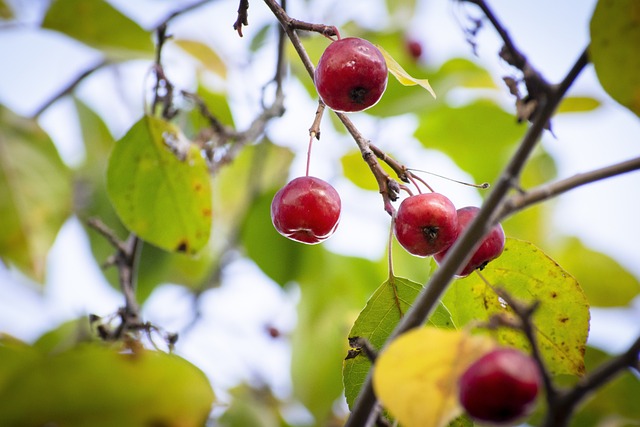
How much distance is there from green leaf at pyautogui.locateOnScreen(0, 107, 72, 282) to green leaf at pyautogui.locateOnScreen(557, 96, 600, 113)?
157 centimetres

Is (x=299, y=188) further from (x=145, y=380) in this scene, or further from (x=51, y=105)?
(x=51, y=105)

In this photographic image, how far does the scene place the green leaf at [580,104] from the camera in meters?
2.04

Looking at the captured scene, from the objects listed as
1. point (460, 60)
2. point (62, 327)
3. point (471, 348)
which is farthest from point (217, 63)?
Answer: point (471, 348)

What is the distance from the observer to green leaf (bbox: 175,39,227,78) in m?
2.34

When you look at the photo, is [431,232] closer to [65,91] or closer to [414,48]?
[65,91]

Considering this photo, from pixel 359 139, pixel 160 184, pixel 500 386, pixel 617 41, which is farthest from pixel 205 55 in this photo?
pixel 500 386

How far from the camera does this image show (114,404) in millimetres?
705

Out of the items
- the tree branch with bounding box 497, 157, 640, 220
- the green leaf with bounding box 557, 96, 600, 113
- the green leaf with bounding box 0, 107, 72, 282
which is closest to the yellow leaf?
the tree branch with bounding box 497, 157, 640, 220

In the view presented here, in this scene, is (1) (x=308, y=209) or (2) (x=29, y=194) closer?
(1) (x=308, y=209)

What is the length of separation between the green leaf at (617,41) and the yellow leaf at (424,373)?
36 centimetres

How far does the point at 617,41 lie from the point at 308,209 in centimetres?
54

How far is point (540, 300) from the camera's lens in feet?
3.29

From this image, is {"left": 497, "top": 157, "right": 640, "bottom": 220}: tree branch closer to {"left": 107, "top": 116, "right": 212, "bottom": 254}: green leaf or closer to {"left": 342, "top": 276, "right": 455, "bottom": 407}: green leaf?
{"left": 342, "top": 276, "right": 455, "bottom": 407}: green leaf

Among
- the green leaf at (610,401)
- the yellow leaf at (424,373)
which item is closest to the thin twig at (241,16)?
the yellow leaf at (424,373)
